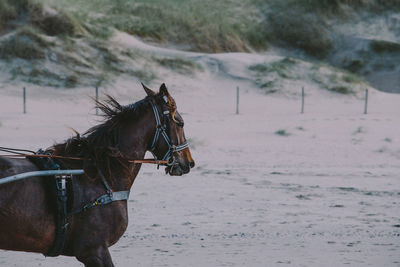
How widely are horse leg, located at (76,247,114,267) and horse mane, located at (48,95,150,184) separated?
0.57 m

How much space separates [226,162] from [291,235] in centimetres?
690

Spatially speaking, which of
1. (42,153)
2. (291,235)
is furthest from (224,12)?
(42,153)

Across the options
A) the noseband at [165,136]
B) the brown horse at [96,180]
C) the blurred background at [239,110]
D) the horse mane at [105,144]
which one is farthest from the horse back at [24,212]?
the blurred background at [239,110]

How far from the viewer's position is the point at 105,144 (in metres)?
5.13

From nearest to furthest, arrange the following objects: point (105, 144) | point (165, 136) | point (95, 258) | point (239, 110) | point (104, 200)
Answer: point (95, 258) → point (104, 200) → point (105, 144) → point (165, 136) → point (239, 110)

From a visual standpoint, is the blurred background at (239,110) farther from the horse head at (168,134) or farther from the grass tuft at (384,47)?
the horse head at (168,134)

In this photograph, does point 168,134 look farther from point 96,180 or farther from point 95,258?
point 95,258

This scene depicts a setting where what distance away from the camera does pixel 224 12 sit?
43.9m

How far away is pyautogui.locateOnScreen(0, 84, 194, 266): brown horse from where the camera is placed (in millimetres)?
4645

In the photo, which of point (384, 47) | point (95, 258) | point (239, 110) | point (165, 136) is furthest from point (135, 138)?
point (384, 47)

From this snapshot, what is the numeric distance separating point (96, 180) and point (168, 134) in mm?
666

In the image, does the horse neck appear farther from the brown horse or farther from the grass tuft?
the grass tuft

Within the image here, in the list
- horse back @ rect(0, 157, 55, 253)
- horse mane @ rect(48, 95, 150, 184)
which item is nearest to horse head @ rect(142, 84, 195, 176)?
horse mane @ rect(48, 95, 150, 184)

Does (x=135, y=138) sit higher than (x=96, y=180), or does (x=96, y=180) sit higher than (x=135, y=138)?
(x=135, y=138)
